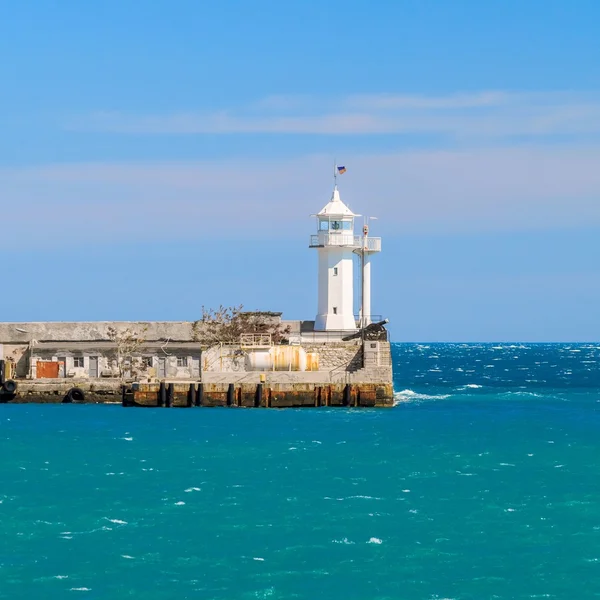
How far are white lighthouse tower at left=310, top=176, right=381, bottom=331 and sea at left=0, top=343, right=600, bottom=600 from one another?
10.2 m

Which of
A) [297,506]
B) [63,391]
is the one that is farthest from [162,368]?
[297,506]

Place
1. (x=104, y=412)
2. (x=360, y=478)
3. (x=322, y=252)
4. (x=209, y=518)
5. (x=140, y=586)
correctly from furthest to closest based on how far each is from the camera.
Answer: (x=322, y=252) < (x=104, y=412) < (x=360, y=478) < (x=209, y=518) < (x=140, y=586)

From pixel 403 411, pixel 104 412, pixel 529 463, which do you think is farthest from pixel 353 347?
pixel 529 463

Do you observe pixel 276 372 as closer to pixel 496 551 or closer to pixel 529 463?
pixel 529 463

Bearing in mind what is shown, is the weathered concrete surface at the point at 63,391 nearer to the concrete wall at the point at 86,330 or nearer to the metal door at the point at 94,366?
the metal door at the point at 94,366

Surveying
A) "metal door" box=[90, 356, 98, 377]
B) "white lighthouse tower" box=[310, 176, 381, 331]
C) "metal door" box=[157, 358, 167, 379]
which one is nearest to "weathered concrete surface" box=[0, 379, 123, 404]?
"metal door" box=[90, 356, 98, 377]

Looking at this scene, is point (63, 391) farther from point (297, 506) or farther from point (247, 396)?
point (297, 506)

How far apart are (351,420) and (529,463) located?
12406mm

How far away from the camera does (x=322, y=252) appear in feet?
208

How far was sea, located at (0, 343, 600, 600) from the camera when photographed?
80.4 feet

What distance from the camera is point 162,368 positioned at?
61.5 metres

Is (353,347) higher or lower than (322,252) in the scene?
lower

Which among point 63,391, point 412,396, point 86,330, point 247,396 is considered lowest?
point 412,396

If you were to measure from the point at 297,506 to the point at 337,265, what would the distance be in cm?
3248
